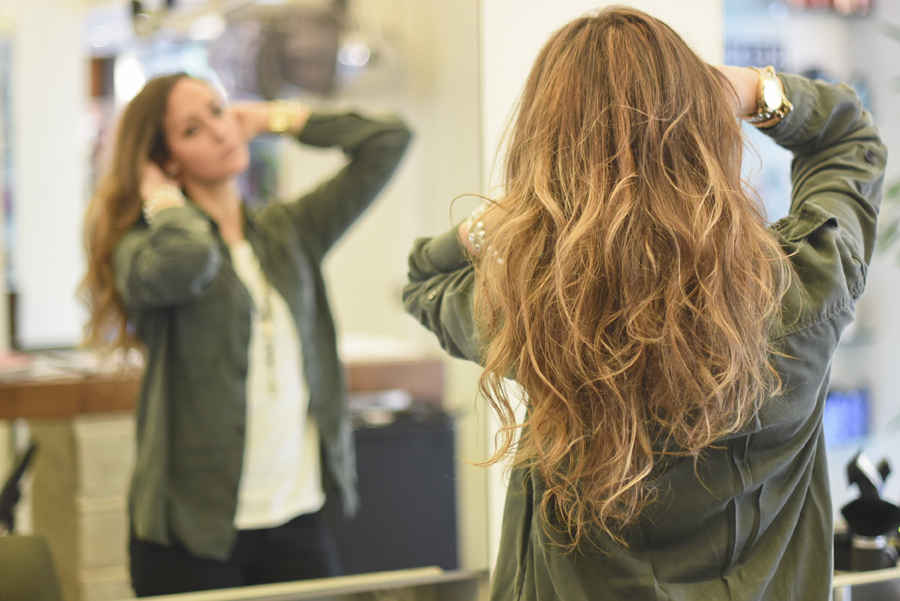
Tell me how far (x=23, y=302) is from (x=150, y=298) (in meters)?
2.60

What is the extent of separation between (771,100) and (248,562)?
1.14 m

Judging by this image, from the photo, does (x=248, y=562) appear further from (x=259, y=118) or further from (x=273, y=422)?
(x=259, y=118)

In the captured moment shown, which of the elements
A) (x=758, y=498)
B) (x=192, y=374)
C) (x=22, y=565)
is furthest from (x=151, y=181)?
(x=758, y=498)

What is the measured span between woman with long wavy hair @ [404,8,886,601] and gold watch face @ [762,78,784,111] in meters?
0.09

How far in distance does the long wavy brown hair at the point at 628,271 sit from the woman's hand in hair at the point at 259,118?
93 cm

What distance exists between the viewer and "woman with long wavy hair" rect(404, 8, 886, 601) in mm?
655

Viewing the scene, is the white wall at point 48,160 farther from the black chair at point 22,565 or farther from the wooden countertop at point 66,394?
the black chair at point 22,565

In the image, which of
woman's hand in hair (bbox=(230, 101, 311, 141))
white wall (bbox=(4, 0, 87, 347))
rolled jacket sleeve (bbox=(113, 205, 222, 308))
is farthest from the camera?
white wall (bbox=(4, 0, 87, 347))

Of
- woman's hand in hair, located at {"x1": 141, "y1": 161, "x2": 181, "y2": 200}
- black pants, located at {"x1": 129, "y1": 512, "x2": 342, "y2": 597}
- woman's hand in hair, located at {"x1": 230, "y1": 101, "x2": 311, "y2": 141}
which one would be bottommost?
black pants, located at {"x1": 129, "y1": 512, "x2": 342, "y2": 597}

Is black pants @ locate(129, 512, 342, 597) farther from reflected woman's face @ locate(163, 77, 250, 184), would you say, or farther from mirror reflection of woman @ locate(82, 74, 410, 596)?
reflected woman's face @ locate(163, 77, 250, 184)

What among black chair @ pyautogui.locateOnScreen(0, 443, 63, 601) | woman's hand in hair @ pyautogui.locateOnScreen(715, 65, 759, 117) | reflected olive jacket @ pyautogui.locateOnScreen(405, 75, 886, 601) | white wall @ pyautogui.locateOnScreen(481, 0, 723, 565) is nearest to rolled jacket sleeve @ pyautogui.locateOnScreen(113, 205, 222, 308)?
black chair @ pyautogui.locateOnScreen(0, 443, 63, 601)

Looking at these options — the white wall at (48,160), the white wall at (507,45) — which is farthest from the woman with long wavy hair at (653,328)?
the white wall at (48,160)

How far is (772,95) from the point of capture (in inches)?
33.3

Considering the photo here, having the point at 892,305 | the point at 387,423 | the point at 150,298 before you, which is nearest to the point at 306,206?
the point at 150,298
